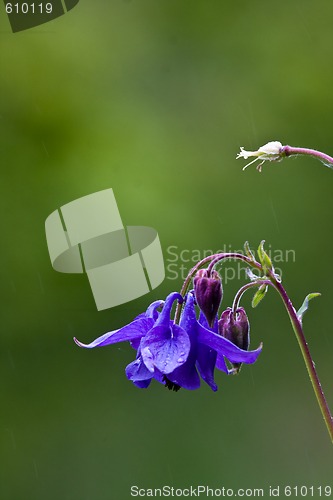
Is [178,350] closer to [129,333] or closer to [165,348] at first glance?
[165,348]

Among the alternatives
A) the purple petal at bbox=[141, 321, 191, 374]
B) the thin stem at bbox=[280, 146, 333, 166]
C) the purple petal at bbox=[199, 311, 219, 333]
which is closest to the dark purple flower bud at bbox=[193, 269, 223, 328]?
the purple petal at bbox=[199, 311, 219, 333]

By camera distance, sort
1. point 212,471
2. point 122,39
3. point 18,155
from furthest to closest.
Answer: point 122,39 → point 18,155 → point 212,471

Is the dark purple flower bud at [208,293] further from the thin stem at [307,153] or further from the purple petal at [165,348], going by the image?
the thin stem at [307,153]

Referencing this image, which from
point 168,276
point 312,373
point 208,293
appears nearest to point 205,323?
point 208,293

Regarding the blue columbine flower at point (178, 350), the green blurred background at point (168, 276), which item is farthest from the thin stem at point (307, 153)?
the green blurred background at point (168, 276)

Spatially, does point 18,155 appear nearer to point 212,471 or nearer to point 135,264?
point 135,264

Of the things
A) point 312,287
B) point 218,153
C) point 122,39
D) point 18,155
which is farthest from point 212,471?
point 122,39

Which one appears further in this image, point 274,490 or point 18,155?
point 18,155
